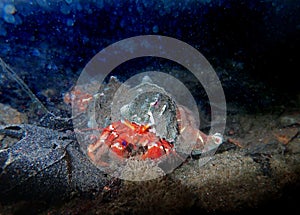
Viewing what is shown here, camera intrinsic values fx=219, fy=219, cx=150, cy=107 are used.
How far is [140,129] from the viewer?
3949 millimetres

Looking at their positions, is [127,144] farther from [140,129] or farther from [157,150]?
[157,150]

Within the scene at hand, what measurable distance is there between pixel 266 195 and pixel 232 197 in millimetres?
376

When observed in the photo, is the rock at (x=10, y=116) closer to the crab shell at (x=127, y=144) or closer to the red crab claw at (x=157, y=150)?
the crab shell at (x=127, y=144)

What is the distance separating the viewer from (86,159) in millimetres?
3137

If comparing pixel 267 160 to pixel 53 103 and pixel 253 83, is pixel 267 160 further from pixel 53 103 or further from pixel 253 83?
pixel 53 103

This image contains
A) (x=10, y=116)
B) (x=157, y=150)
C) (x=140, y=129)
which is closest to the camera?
(x=157, y=150)

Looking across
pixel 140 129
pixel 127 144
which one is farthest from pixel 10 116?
pixel 140 129

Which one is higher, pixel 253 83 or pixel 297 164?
pixel 253 83

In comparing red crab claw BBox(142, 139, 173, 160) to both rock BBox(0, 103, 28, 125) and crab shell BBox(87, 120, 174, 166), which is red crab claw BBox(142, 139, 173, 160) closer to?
crab shell BBox(87, 120, 174, 166)

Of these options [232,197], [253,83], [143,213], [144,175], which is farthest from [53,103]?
[253,83]

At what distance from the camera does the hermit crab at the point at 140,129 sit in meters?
3.61

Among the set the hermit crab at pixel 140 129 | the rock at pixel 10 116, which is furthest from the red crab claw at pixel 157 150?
the rock at pixel 10 116

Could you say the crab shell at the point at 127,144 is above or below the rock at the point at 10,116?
above

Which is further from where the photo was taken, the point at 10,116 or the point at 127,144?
the point at 10,116
